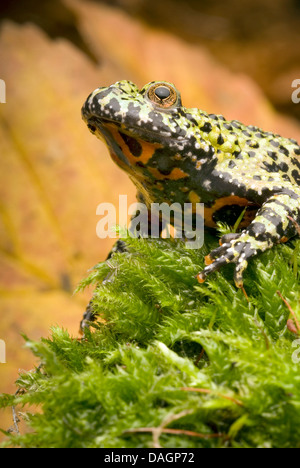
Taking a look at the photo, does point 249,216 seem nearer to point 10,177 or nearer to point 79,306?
point 79,306

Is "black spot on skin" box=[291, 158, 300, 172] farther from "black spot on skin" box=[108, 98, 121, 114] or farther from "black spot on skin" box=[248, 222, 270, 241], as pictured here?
"black spot on skin" box=[108, 98, 121, 114]

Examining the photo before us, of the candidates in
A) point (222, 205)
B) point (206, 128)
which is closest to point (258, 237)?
point (222, 205)

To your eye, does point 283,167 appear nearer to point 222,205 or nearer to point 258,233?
point 222,205

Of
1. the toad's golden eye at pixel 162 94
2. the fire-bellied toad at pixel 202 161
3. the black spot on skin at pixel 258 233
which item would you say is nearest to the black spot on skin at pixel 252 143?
A: the fire-bellied toad at pixel 202 161

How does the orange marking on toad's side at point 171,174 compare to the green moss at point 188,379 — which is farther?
the orange marking on toad's side at point 171,174

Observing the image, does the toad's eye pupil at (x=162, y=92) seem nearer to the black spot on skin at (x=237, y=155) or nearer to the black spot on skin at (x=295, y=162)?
the black spot on skin at (x=237, y=155)

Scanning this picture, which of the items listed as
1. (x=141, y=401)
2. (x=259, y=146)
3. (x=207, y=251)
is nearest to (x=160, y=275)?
(x=207, y=251)
